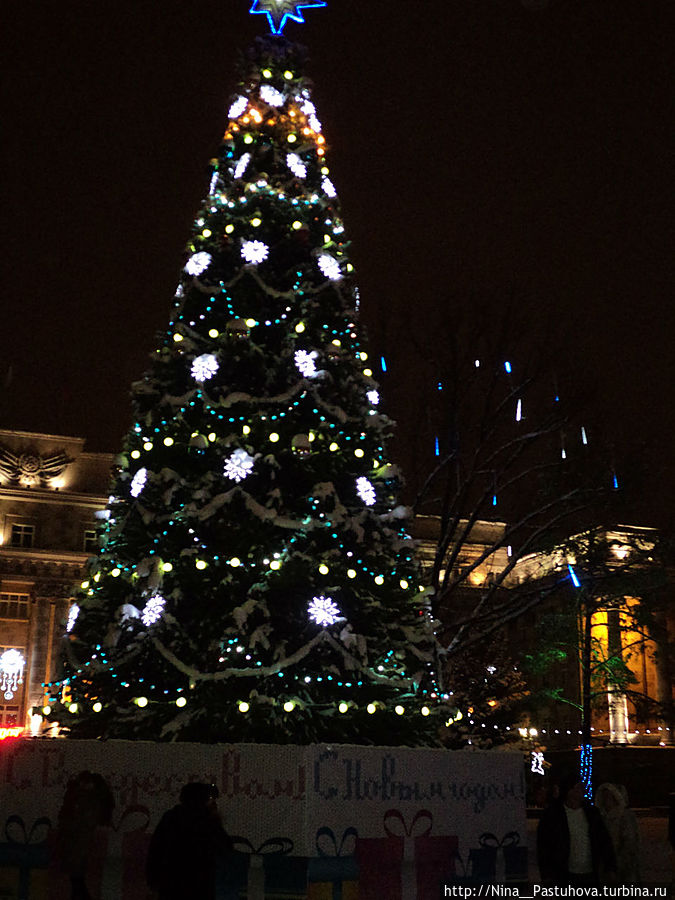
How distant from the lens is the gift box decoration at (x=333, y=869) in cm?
891

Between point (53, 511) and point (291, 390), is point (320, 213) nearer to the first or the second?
point (291, 390)

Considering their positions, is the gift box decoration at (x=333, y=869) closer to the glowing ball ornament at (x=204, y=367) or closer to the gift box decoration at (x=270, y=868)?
the gift box decoration at (x=270, y=868)

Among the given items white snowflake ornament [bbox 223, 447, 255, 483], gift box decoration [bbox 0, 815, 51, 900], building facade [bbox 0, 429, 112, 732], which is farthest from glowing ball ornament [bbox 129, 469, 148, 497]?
building facade [bbox 0, 429, 112, 732]

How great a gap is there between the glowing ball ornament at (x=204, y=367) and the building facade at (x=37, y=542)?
44.6 m

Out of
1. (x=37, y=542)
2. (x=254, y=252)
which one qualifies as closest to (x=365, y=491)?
(x=254, y=252)

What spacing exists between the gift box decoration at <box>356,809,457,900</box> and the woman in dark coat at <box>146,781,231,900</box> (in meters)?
2.49

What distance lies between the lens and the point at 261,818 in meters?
9.09

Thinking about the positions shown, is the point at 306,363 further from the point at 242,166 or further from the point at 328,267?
the point at 242,166

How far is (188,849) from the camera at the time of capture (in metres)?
6.94

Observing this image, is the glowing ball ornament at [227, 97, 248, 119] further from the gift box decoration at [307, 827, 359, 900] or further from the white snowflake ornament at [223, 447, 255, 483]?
the gift box decoration at [307, 827, 359, 900]

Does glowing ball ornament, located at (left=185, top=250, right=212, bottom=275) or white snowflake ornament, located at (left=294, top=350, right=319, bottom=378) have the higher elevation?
glowing ball ornament, located at (left=185, top=250, right=212, bottom=275)

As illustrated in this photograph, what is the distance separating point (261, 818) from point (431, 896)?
175cm

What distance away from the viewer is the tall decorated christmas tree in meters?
10.8

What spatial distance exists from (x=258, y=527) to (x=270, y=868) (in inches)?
140
